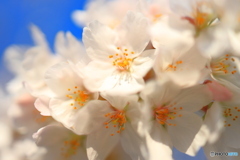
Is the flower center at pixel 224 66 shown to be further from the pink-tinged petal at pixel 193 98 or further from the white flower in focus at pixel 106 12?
the white flower in focus at pixel 106 12

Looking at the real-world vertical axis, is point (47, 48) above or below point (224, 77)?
above

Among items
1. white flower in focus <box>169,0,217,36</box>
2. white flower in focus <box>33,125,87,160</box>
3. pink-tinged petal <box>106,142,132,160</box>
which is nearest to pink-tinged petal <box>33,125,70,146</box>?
white flower in focus <box>33,125,87,160</box>

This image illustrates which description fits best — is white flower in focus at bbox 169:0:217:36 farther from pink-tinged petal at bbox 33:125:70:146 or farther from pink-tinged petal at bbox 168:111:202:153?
pink-tinged petal at bbox 33:125:70:146

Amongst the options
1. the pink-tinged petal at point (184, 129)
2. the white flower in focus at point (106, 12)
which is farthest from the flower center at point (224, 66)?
the white flower in focus at point (106, 12)

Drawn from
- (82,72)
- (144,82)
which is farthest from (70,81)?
(144,82)

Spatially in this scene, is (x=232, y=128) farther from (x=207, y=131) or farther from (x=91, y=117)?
(x=91, y=117)

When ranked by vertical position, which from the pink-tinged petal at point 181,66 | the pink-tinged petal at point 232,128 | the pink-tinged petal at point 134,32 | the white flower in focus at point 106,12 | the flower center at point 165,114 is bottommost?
the pink-tinged petal at point 232,128

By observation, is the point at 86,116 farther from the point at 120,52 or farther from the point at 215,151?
the point at 215,151
